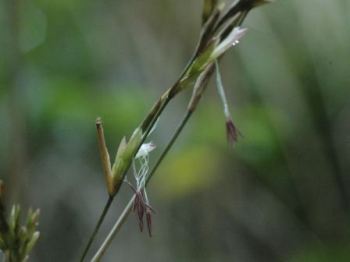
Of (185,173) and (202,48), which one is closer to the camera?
(202,48)

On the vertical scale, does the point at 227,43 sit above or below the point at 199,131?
above

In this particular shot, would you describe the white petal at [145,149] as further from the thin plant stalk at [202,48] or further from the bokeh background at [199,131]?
the bokeh background at [199,131]

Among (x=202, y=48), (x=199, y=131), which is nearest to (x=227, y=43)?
(x=202, y=48)

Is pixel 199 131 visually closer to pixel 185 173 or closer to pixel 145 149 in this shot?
pixel 185 173

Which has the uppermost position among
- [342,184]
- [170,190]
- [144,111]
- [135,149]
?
[135,149]

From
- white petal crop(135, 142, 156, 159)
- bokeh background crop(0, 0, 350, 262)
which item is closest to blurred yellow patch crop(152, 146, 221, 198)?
bokeh background crop(0, 0, 350, 262)

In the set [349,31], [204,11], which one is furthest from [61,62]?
[204,11]

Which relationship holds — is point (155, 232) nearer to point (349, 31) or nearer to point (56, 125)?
point (56, 125)

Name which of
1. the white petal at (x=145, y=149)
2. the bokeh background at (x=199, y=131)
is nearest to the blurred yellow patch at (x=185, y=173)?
the bokeh background at (x=199, y=131)
